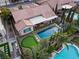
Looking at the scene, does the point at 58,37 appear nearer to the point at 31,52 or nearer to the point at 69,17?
the point at 31,52

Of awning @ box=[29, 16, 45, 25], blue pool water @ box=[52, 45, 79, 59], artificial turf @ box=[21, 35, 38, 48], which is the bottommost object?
blue pool water @ box=[52, 45, 79, 59]

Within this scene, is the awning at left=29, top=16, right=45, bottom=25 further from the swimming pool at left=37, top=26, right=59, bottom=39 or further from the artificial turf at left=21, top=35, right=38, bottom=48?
the artificial turf at left=21, top=35, right=38, bottom=48

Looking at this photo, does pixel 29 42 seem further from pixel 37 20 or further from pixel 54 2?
pixel 54 2

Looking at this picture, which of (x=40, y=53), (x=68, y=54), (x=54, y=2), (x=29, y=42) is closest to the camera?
(x=40, y=53)

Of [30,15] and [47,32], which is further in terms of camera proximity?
[30,15]

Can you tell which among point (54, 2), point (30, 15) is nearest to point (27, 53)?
point (30, 15)

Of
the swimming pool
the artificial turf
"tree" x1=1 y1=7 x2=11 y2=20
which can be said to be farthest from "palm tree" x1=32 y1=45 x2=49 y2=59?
"tree" x1=1 y1=7 x2=11 y2=20

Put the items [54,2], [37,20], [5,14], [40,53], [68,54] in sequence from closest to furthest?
[40,53], [68,54], [5,14], [37,20], [54,2]
